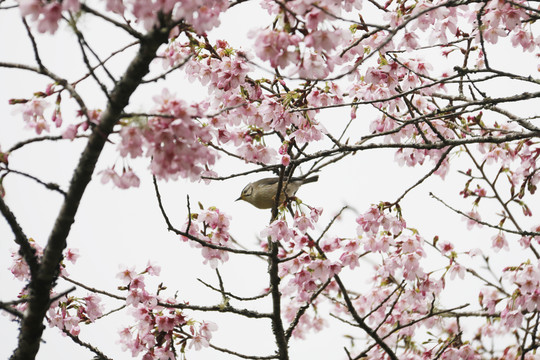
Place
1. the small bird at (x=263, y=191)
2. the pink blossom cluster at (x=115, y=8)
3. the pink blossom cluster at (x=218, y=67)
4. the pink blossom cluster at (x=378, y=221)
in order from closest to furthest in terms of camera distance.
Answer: the pink blossom cluster at (x=115, y=8)
the pink blossom cluster at (x=218, y=67)
the pink blossom cluster at (x=378, y=221)
the small bird at (x=263, y=191)

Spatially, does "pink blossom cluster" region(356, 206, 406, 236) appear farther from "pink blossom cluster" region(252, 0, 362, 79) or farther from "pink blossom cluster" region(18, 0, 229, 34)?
"pink blossom cluster" region(18, 0, 229, 34)

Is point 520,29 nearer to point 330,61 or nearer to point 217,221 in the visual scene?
point 330,61

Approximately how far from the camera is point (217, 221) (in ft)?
12.9

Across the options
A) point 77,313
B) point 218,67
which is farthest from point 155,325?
point 218,67

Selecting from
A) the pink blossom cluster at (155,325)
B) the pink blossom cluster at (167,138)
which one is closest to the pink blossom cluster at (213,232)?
the pink blossom cluster at (155,325)

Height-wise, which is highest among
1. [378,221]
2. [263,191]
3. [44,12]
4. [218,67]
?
[263,191]

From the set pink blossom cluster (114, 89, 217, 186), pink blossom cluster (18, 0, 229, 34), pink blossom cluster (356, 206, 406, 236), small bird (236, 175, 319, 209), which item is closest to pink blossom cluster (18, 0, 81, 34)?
pink blossom cluster (18, 0, 229, 34)

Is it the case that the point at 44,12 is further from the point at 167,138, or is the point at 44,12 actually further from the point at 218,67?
the point at 218,67

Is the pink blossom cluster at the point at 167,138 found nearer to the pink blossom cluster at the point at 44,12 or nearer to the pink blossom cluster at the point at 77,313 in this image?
the pink blossom cluster at the point at 44,12

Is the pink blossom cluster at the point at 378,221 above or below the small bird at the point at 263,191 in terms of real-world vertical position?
below

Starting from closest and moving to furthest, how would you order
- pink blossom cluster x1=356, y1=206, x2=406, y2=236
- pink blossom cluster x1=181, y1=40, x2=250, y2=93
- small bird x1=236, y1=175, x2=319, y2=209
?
pink blossom cluster x1=181, y1=40, x2=250, y2=93 → pink blossom cluster x1=356, y1=206, x2=406, y2=236 → small bird x1=236, y1=175, x2=319, y2=209

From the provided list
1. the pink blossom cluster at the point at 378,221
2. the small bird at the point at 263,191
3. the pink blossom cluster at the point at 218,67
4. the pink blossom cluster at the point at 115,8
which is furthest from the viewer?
the small bird at the point at 263,191

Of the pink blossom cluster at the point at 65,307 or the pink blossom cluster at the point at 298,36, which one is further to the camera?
the pink blossom cluster at the point at 65,307

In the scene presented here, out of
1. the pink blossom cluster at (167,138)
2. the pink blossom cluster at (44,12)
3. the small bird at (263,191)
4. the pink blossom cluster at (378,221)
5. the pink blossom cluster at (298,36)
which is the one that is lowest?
the pink blossom cluster at (167,138)
